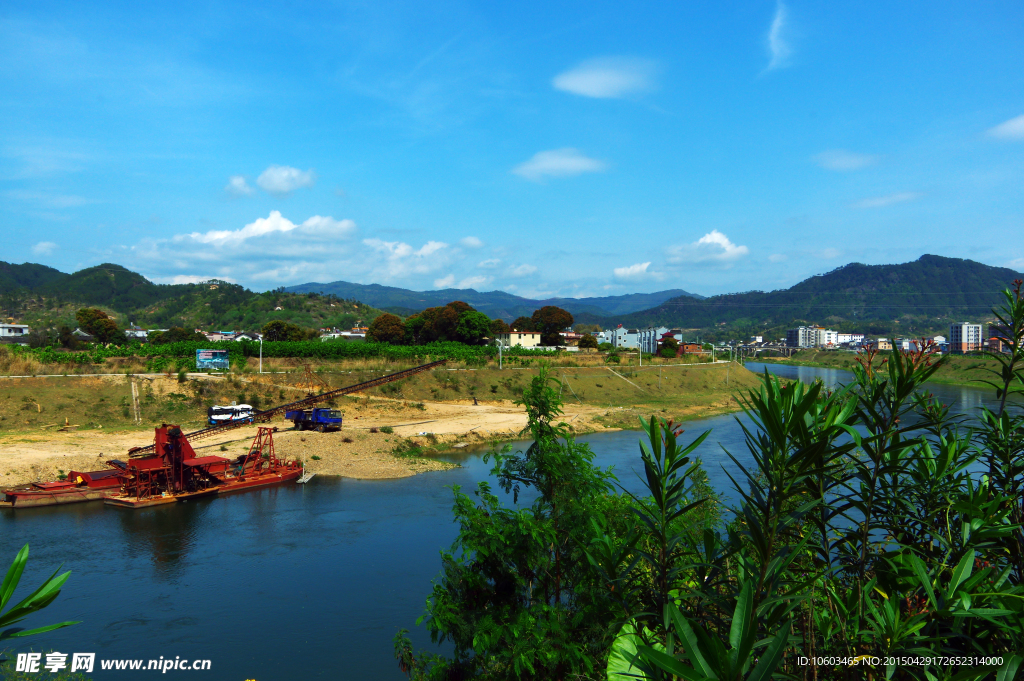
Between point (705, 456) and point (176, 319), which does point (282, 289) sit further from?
point (705, 456)

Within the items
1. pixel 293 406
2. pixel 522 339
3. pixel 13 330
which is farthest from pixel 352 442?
pixel 13 330

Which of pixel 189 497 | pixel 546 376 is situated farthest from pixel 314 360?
pixel 546 376

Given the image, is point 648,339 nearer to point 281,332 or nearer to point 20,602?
point 281,332

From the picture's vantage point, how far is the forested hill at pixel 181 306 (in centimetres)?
12662

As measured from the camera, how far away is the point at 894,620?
394 centimetres

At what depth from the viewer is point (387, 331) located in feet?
281

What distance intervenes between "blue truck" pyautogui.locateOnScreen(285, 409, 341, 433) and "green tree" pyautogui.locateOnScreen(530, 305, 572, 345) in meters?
58.7

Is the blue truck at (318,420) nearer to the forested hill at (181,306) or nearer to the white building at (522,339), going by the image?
the white building at (522,339)

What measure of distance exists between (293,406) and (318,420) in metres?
4.07

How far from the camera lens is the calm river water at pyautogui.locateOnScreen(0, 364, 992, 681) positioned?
47.3 feet

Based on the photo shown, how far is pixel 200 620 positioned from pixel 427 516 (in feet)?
32.1

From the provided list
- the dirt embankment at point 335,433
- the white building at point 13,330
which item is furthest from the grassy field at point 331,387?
the white building at point 13,330

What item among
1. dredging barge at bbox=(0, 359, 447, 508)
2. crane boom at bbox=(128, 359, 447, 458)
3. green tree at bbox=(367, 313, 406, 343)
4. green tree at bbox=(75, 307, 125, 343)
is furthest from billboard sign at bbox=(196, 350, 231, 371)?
green tree at bbox=(75, 307, 125, 343)

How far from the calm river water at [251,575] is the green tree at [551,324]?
66.9m
